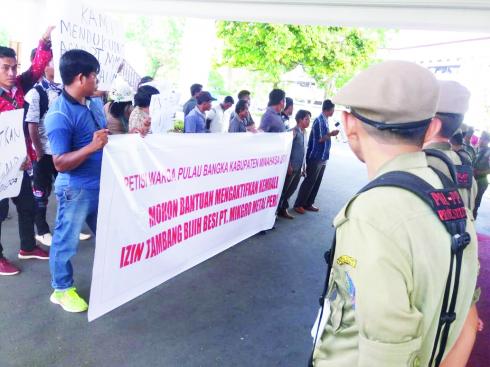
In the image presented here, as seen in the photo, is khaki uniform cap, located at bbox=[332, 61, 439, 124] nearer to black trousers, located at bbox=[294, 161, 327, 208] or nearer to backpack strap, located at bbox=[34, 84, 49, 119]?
backpack strap, located at bbox=[34, 84, 49, 119]

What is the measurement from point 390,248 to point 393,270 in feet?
0.15

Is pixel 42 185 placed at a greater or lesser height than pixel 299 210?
greater

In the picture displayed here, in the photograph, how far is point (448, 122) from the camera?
177 centimetres

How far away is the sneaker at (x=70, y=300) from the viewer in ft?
8.76

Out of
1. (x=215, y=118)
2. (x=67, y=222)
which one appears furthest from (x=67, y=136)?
(x=215, y=118)

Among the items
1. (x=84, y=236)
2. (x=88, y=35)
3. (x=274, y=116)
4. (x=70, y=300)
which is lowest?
(x=84, y=236)

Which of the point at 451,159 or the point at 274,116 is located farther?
the point at 274,116

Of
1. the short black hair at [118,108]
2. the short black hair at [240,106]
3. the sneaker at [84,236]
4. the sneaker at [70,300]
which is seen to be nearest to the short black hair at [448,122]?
the sneaker at [70,300]

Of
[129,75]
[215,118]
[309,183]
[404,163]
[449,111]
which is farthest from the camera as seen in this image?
[215,118]

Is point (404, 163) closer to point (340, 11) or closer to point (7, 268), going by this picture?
point (7, 268)

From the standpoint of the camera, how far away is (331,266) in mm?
1045

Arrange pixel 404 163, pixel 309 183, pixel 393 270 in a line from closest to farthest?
pixel 393 270, pixel 404 163, pixel 309 183

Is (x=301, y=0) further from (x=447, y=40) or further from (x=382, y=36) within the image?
(x=447, y=40)

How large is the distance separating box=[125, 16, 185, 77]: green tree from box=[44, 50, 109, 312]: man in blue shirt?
120 feet
